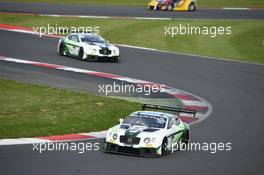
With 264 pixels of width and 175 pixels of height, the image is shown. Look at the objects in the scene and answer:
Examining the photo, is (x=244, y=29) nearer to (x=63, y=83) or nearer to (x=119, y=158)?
(x=63, y=83)

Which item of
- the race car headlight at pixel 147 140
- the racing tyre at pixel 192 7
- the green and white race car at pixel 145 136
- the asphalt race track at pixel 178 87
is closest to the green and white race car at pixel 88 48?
the asphalt race track at pixel 178 87

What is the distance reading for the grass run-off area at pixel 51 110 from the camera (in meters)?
20.1

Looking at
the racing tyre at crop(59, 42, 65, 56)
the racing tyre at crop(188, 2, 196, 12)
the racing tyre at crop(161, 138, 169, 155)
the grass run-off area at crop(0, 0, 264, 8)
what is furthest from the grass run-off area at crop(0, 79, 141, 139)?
the grass run-off area at crop(0, 0, 264, 8)

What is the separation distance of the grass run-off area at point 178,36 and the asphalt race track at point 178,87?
260cm

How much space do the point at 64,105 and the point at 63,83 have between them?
4.20m

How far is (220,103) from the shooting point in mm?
25438

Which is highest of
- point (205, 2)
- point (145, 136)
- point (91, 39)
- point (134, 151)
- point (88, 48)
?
point (145, 136)

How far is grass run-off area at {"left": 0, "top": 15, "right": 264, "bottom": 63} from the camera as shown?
38.3m

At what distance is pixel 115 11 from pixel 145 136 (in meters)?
33.3

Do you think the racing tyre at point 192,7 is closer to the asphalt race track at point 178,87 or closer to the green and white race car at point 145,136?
the asphalt race track at point 178,87

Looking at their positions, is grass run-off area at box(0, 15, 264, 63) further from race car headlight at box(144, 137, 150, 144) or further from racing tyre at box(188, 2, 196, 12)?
race car headlight at box(144, 137, 150, 144)

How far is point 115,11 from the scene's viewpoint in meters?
50.2

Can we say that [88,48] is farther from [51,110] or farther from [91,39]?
[51,110]

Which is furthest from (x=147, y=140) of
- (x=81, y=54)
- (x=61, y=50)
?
(x=61, y=50)
